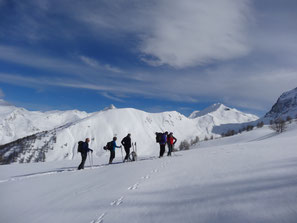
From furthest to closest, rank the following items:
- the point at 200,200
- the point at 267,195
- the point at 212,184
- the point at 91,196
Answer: the point at 91,196
the point at 212,184
the point at 200,200
the point at 267,195

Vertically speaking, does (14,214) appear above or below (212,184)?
below

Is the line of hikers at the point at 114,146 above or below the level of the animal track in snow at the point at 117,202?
above

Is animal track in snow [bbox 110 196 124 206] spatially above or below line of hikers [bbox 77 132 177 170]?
below

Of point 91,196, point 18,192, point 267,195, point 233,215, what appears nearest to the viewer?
point 233,215

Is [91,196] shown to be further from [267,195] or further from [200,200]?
[267,195]

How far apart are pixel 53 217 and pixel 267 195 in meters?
4.52

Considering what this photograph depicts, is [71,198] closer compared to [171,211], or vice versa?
[171,211]

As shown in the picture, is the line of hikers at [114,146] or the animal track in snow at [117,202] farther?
the line of hikers at [114,146]

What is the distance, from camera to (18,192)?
320 inches

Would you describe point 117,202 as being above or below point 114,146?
below

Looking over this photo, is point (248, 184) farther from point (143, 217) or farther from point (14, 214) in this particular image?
point (14, 214)

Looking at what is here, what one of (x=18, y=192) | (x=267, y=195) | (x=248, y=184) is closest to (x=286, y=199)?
(x=267, y=195)

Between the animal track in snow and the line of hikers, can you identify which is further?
the line of hikers

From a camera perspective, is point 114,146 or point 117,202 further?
point 114,146
